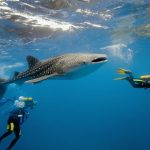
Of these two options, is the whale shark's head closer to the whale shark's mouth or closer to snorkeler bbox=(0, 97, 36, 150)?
the whale shark's mouth

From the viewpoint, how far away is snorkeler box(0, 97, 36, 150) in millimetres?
13851

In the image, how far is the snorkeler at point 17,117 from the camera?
1385 centimetres

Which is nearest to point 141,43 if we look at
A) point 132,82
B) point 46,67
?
point 132,82

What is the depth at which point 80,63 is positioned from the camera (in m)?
6.25

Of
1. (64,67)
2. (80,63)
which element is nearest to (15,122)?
(64,67)

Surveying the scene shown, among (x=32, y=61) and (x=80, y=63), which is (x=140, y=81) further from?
(x=80, y=63)

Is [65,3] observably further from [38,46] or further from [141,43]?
[141,43]

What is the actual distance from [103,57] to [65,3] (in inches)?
455

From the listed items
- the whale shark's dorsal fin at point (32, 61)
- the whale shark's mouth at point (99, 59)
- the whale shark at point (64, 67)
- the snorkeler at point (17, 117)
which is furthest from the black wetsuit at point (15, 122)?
the whale shark's mouth at point (99, 59)

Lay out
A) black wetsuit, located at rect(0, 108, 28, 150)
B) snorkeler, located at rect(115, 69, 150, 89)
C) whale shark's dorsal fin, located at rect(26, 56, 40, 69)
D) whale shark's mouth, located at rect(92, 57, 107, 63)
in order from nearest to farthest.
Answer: whale shark's mouth, located at rect(92, 57, 107, 63)
whale shark's dorsal fin, located at rect(26, 56, 40, 69)
snorkeler, located at rect(115, 69, 150, 89)
black wetsuit, located at rect(0, 108, 28, 150)

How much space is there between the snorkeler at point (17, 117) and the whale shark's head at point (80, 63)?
26.4ft

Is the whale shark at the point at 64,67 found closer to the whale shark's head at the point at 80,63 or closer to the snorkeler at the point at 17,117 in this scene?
the whale shark's head at the point at 80,63

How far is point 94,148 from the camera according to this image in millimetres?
44812

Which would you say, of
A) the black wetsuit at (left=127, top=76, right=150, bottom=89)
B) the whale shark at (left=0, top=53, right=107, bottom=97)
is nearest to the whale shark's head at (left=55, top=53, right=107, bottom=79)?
the whale shark at (left=0, top=53, right=107, bottom=97)
